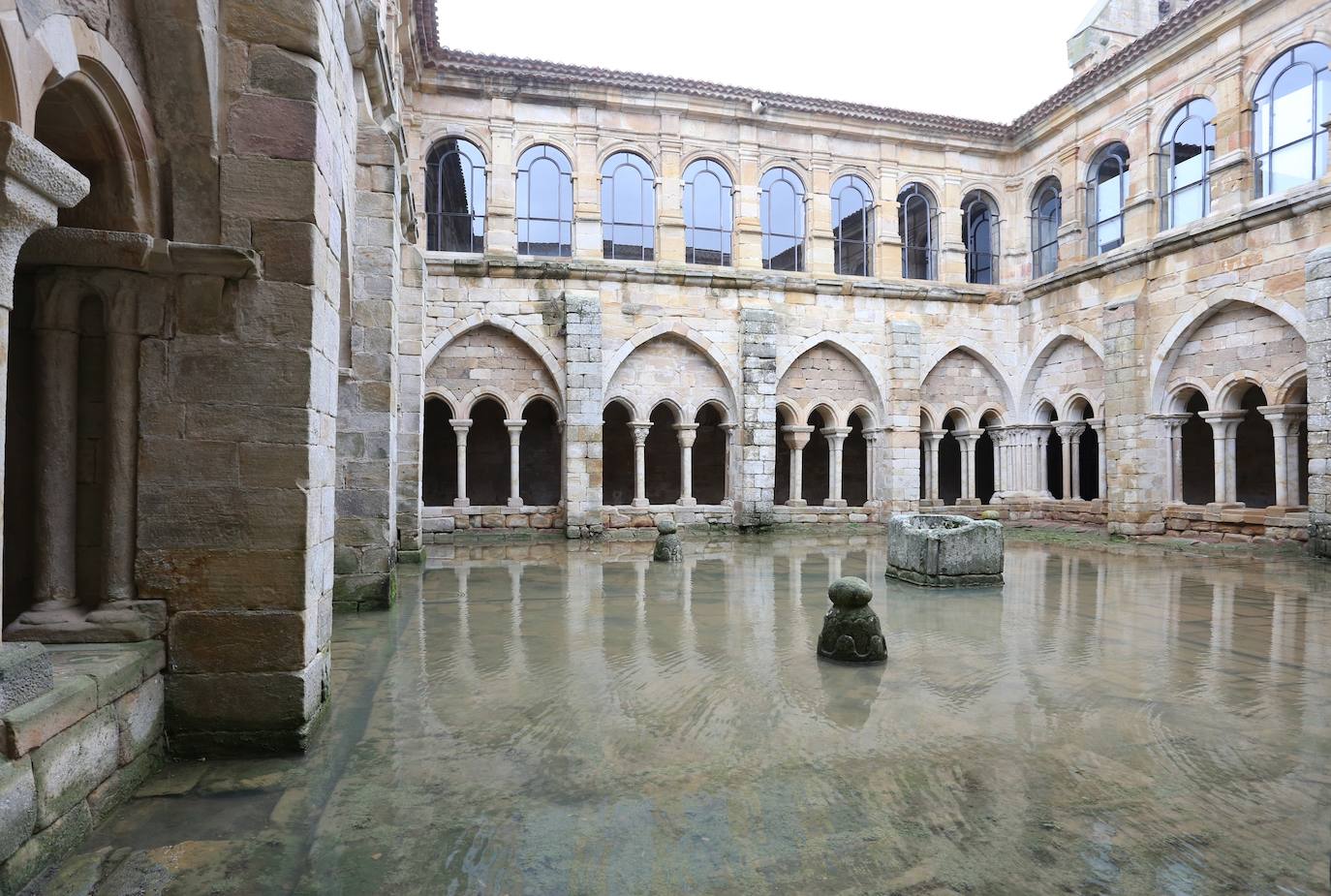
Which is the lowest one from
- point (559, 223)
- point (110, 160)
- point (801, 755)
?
point (801, 755)

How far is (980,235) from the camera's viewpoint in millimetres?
16844

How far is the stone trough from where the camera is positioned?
8.22 m

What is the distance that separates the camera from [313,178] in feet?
12.2

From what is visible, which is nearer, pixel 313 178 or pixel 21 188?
pixel 21 188

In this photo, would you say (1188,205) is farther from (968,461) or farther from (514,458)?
(514,458)

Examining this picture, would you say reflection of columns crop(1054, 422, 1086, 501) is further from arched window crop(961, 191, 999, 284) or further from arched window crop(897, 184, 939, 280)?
arched window crop(897, 184, 939, 280)

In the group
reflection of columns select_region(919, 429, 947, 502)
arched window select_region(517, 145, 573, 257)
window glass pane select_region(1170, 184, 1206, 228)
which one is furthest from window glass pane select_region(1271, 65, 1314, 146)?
arched window select_region(517, 145, 573, 257)

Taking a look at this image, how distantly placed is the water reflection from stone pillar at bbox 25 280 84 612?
1549 mm

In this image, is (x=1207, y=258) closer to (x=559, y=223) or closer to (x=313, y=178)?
(x=559, y=223)

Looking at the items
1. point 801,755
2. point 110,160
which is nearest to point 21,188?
point 110,160

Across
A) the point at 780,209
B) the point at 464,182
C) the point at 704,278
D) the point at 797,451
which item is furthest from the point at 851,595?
the point at 464,182

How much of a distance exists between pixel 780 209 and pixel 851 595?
37.5 ft

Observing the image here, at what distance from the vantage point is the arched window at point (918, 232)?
1594cm

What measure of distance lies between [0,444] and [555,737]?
8.08 feet
